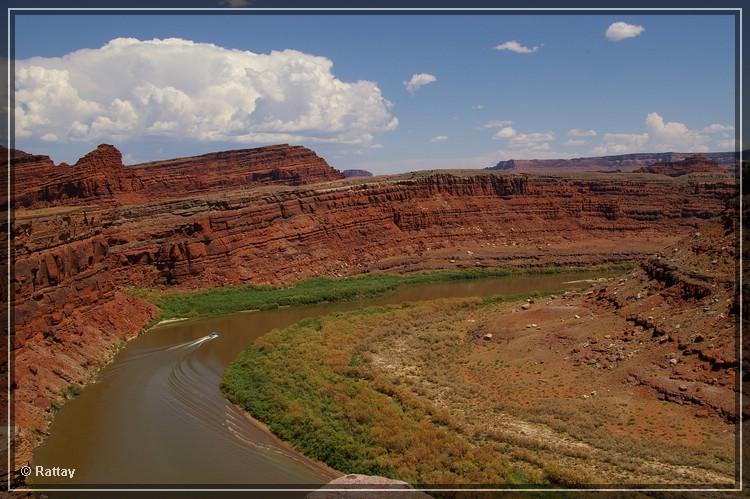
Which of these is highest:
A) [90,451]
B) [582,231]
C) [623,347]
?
[582,231]

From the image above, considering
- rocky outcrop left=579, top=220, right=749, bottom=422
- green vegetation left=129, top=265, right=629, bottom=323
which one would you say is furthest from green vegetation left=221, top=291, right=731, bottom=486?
green vegetation left=129, top=265, right=629, bottom=323

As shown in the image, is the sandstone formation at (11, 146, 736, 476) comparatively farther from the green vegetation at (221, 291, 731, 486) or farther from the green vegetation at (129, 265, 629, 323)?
the green vegetation at (221, 291, 731, 486)

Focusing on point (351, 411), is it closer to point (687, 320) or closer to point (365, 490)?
point (365, 490)

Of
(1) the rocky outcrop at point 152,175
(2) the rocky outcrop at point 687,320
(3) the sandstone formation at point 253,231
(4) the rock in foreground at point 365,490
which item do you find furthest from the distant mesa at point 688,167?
(4) the rock in foreground at point 365,490

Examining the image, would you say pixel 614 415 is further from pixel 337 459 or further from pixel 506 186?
pixel 506 186

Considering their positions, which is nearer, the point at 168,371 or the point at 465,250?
the point at 168,371

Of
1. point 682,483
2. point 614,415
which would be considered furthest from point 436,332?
point 682,483

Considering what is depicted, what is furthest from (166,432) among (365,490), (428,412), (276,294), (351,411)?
(276,294)
